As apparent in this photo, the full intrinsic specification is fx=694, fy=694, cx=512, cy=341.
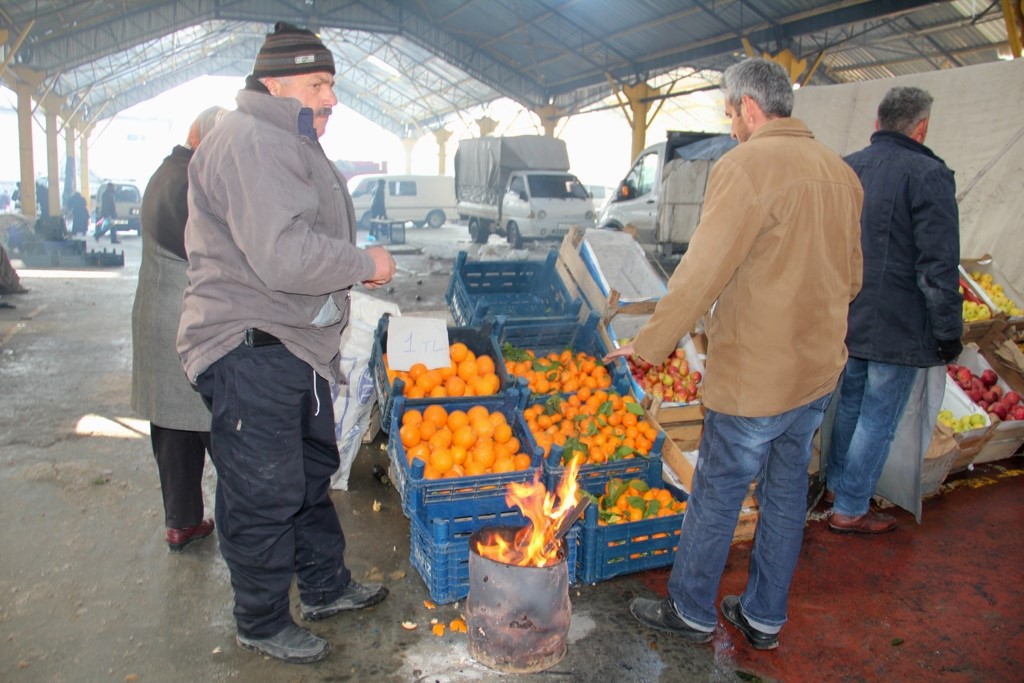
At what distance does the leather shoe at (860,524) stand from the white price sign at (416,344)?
2231 millimetres

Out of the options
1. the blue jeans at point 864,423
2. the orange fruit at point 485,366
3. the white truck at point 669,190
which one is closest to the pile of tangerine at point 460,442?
the orange fruit at point 485,366

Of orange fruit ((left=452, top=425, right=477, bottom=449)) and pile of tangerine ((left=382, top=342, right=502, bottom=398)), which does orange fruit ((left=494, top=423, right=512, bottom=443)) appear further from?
pile of tangerine ((left=382, top=342, right=502, bottom=398))

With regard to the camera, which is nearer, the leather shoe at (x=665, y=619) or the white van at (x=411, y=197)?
the leather shoe at (x=665, y=619)

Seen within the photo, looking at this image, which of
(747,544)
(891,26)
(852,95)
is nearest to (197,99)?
(891,26)

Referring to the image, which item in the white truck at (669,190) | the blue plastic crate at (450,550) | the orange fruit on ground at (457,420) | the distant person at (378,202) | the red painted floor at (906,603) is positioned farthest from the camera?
the distant person at (378,202)

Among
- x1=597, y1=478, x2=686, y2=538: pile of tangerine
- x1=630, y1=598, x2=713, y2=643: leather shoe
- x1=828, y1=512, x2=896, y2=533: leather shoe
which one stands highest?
x1=597, y1=478, x2=686, y2=538: pile of tangerine

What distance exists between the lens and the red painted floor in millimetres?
2635

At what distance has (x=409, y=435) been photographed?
3191mm

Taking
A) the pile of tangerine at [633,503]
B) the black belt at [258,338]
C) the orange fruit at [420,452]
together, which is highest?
the black belt at [258,338]

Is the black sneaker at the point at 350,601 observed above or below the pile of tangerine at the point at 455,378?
below

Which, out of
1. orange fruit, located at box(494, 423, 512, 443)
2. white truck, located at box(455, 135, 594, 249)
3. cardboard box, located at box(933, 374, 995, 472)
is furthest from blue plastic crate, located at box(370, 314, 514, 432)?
white truck, located at box(455, 135, 594, 249)

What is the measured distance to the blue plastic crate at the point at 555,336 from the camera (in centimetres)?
425

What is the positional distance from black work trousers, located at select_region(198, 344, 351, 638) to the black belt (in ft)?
0.06

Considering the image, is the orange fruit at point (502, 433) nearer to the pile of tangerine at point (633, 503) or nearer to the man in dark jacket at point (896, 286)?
the pile of tangerine at point (633, 503)
